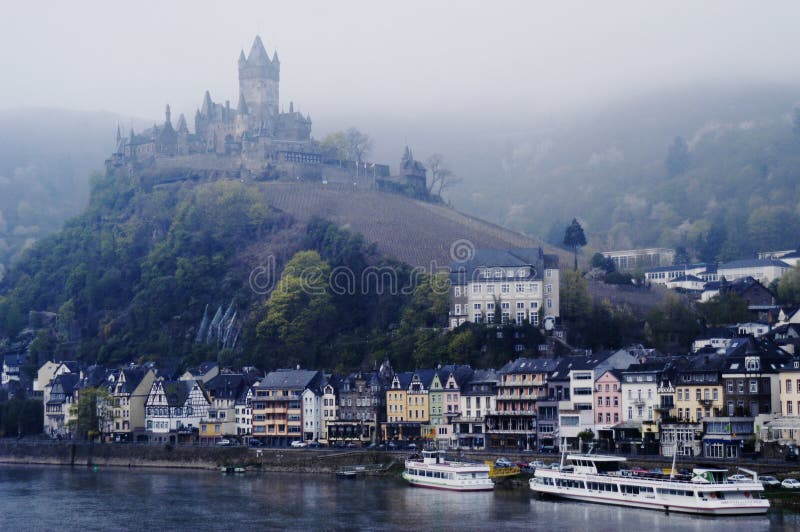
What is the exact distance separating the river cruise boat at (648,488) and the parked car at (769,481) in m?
0.95

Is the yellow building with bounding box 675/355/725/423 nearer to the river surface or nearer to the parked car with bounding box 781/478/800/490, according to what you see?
the parked car with bounding box 781/478/800/490

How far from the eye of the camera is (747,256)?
166m

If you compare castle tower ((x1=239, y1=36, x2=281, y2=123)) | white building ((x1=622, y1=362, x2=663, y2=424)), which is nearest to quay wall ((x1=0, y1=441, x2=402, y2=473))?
white building ((x1=622, y1=362, x2=663, y2=424))

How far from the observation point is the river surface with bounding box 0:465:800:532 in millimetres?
65188

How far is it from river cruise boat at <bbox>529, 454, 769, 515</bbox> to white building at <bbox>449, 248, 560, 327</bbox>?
114 ft

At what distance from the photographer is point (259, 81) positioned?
192 m

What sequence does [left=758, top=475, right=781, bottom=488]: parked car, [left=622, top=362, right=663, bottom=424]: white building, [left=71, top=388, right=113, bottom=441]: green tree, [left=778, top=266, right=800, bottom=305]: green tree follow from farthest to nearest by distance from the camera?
[left=778, top=266, right=800, bottom=305]: green tree, [left=71, top=388, right=113, bottom=441]: green tree, [left=622, top=362, right=663, bottom=424]: white building, [left=758, top=475, right=781, bottom=488]: parked car

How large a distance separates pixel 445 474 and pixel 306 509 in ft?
38.7

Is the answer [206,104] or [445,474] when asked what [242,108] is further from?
[445,474]

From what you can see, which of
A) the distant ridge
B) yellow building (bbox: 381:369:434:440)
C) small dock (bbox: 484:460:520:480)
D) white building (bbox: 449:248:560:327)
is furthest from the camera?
the distant ridge

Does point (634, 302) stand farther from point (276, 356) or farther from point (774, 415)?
point (774, 415)

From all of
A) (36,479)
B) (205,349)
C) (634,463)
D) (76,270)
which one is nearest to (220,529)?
(634,463)

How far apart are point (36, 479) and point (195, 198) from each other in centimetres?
Result: 7402

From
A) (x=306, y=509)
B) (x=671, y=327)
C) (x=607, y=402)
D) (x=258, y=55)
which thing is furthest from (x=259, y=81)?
(x=306, y=509)
